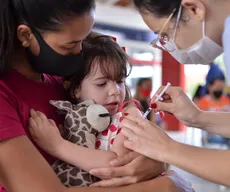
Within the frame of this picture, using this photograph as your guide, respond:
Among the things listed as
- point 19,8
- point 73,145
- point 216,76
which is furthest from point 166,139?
point 216,76

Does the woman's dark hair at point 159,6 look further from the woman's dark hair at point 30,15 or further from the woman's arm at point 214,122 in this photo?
the woman's arm at point 214,122

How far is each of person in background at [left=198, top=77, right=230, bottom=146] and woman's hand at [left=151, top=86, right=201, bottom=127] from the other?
379 centimetres

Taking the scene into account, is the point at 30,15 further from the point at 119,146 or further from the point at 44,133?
the point at 119,146

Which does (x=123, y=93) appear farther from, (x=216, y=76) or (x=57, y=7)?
(x=216, y=76)

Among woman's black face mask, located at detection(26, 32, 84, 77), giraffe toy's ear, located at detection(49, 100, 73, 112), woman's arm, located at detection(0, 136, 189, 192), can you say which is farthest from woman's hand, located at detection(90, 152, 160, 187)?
woman's black face mask, located at detection(26, 32, 84, 77)

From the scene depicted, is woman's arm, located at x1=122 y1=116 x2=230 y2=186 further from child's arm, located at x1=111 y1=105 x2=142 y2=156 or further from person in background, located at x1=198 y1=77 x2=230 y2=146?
person in background, located at x1=198 y1=77 x2=230 y2=146

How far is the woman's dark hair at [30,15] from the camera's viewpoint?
1224 mm

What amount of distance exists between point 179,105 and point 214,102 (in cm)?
398

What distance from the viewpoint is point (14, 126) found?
1.18 metres

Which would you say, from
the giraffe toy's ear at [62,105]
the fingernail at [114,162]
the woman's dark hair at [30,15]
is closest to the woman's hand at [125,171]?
the fingernail at [114,162]

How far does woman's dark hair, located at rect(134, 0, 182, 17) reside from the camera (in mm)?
1281

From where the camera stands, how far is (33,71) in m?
1.41

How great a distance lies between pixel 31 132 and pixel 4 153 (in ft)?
0.51

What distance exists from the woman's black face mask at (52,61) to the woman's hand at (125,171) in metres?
0.35
